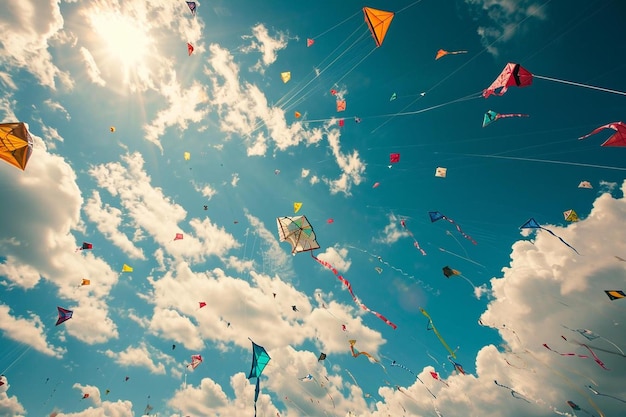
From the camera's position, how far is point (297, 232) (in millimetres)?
21094

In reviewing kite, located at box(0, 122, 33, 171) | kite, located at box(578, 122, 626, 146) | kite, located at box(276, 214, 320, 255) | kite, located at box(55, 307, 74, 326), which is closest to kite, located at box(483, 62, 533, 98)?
kite, located at box(578, 122, 626, 146)

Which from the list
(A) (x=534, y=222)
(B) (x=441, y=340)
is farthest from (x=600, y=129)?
(B) (x=441, y=340)

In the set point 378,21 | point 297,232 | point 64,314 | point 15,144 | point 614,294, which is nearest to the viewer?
point 15,144

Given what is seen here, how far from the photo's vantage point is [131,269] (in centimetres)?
2552

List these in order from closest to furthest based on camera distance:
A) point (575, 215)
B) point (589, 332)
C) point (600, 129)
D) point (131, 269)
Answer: point (600, 129) → point (589, 332) → point (575, 215) → point (131, 269)

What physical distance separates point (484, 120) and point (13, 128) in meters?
27.6

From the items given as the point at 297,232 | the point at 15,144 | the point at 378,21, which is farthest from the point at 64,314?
the point at 378,21

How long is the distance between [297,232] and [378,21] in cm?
1504

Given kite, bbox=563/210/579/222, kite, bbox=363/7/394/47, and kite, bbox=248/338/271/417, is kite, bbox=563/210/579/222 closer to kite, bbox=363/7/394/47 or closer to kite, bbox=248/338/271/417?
kite, bbox=363/7/394/47

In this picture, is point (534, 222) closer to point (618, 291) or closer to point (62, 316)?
point (618, 291)

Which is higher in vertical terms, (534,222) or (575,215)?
(575,215)

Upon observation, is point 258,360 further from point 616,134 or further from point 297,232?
point 616,134

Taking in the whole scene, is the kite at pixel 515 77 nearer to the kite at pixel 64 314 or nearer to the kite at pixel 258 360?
the kite at pixel 258 360

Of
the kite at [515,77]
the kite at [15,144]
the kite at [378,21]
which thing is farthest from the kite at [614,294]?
the kite at [15,144]
